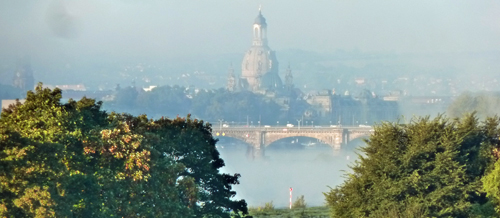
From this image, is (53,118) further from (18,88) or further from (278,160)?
(18,88)

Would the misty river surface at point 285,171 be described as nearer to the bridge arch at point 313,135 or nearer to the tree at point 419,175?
the bridge arch at point 313,135

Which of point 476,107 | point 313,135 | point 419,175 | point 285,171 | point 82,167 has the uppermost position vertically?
point 476,107

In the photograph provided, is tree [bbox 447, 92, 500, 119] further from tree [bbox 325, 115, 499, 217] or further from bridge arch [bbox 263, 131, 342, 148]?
tree [bbox 325, 115, 499, 217]

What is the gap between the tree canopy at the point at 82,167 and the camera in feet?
59.9

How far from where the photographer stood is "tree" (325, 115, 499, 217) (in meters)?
25.8

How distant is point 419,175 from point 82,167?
10.0m

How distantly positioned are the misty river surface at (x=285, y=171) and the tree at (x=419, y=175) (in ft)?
89.8

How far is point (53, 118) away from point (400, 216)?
394 inches

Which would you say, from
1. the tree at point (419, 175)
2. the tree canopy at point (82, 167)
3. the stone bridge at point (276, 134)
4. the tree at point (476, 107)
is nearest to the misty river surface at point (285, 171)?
the stone bridge at point (276, 134)

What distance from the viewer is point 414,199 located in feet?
84.6

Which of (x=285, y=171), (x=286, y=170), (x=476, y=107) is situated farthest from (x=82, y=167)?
(x=286, y=170)

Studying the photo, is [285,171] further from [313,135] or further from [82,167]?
[82,167]

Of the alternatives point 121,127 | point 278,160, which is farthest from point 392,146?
point 278,160

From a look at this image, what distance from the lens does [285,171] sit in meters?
105
